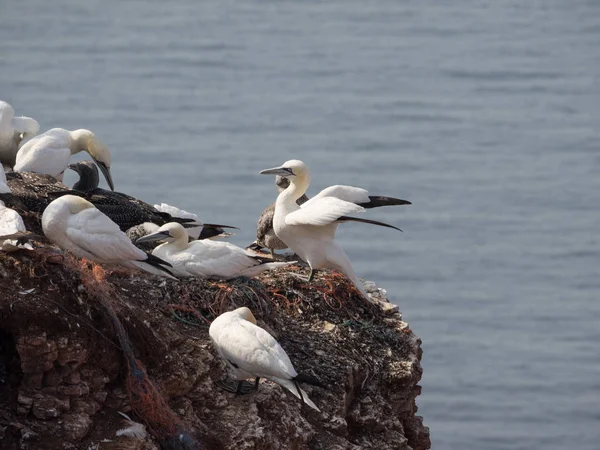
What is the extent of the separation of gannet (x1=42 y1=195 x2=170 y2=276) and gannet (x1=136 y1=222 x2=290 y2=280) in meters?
0.59

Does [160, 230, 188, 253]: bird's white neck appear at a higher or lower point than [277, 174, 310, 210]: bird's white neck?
lower

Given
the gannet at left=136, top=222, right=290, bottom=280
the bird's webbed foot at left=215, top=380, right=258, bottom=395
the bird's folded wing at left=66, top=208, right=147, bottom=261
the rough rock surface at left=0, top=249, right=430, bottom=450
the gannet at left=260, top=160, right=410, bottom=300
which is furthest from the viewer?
the gannet at left=260, top=160, right=410, bottom=300

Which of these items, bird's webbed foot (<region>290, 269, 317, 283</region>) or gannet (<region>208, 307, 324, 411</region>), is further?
bird's webbed foot (<region>290, 269, 317, 283</region>)

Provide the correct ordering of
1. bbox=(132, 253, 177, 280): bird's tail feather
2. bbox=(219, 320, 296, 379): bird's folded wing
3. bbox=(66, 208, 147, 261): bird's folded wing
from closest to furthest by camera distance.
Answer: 1. bbox=(219, 320, 296, 379): bird's folded wing
2. bbox=(66, 208, 147, 261): bird's folded wing
3. bbox=(132, 253, 177, 280): bird's tail feather

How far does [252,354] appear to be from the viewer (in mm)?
10242

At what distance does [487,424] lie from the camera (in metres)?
21.5

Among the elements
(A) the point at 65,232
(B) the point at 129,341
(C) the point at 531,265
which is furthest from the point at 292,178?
(C) the point at 531,265

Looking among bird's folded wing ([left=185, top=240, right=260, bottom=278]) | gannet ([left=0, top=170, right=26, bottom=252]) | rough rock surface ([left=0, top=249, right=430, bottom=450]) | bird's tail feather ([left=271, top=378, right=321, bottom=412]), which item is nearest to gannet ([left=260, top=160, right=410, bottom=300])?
rough rock surface ([left=0, top=249, right=430, bottom=450])

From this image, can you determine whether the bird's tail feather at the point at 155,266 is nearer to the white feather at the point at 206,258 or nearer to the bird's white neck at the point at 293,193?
the white feather at the point at 206,258

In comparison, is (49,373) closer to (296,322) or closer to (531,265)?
(296,322)

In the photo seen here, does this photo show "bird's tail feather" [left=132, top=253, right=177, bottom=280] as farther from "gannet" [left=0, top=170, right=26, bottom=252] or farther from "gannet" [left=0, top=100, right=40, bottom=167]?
"gannet" [left=0, top=100, right=40, bottom=167]

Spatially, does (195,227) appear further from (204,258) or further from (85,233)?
(85,233)

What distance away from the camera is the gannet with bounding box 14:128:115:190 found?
49.6ft

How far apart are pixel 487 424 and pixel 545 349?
280cm
